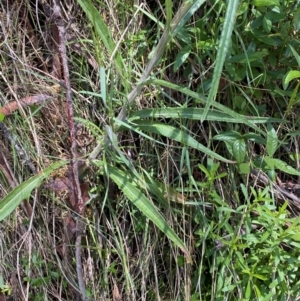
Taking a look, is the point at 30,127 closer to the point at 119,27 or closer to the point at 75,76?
the point at 75,76

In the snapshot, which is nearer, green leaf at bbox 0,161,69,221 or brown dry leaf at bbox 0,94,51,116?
green leaf at bbox 0,161,69,221

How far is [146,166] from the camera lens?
3.19 ft

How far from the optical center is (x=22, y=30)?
0.98m

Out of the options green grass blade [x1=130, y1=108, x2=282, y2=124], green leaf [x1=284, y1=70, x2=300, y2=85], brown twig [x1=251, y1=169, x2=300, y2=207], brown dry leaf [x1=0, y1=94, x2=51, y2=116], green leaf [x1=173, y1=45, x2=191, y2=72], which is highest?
green leaf [x1=173, y1=45, x2=191, y2=72]

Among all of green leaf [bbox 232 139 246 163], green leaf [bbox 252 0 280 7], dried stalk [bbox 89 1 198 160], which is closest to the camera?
dried stalk [bbox 89 1 198 160]

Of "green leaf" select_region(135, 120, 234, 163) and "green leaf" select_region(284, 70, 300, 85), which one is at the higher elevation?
A: "green leaf" select_region(284, 70, 300, 85)

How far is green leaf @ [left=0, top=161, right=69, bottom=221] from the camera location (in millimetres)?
814

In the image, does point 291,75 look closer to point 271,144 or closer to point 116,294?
point 271,144

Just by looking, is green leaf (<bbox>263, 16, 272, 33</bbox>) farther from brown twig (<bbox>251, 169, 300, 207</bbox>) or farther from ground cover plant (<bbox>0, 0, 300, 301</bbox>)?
brown twig (<bbox>251, 169, 300, 207</bbox>)

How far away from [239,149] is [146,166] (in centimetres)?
21

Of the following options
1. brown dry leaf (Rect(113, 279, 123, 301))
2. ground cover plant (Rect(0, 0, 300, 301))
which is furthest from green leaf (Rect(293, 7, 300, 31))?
brown dry leaf (Rect(113, 279, 123, 301))

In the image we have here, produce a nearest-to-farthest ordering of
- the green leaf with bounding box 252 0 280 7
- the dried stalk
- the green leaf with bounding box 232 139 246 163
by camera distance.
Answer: the dried stalk < the green leaf with bounding box 252 0 280 7 < the green leaf with bounding box 232 139 246 163

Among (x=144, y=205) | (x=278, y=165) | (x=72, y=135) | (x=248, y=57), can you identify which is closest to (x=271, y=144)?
(x=278, y=165)

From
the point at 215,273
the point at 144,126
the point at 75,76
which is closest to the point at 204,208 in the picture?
the point at 215,273
